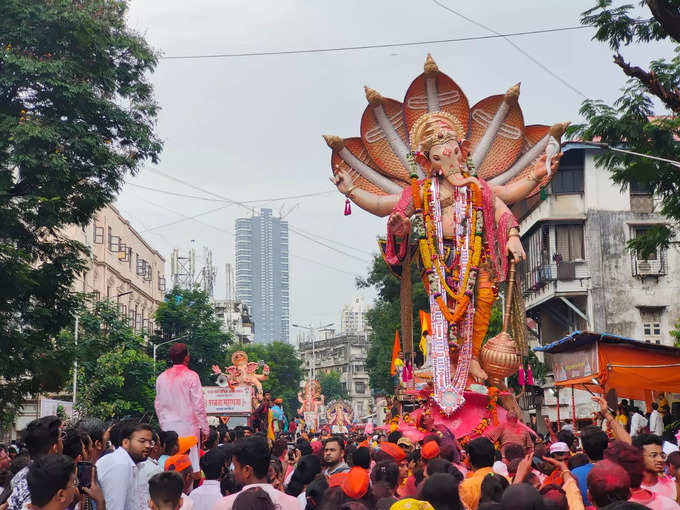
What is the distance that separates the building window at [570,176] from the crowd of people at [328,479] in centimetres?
A: 2647

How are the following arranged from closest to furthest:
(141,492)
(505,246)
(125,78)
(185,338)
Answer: (141,492) → (505,246) → (125,78) → (185,338)

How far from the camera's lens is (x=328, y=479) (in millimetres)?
7398

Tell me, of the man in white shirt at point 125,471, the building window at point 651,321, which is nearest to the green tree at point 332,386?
the building window at point 651,321

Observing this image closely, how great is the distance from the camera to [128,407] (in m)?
36.8

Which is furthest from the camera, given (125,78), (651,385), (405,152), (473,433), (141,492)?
(125,78)

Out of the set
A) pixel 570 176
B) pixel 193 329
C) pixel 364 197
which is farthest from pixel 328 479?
pixel 193 329

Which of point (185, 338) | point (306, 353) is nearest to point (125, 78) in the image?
point (185, 338)

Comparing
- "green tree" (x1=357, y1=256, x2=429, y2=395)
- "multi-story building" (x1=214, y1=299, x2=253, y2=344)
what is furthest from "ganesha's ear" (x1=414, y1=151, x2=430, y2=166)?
"multi-story building" (x1=214, y1=299, x2=253, y2=344)

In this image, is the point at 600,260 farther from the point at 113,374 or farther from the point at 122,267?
the point at 122,267

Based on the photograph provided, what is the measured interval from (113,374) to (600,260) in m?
18.4

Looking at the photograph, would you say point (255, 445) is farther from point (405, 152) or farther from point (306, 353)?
point (306, 353)

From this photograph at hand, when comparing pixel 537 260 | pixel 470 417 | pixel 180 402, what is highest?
pixel 537 260

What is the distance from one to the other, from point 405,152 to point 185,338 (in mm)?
34096

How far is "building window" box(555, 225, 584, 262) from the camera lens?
34.3 meters
